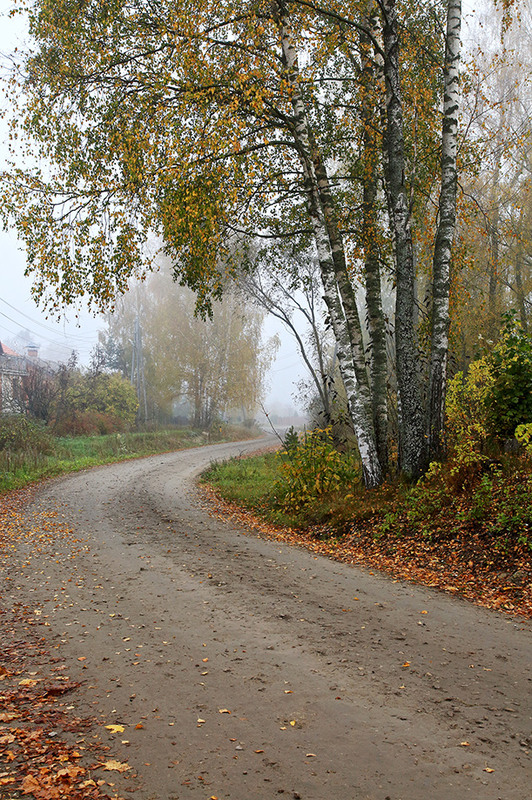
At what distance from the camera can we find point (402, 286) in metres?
9.31

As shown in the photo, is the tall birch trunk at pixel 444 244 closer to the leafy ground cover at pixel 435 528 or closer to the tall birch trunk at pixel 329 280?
the leafy ground cover at pixel 435 528

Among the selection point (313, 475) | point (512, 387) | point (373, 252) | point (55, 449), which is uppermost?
point (373, 252)

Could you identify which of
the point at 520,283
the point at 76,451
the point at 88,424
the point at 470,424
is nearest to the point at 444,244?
the point at 470,424

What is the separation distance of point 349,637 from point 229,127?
7641mm

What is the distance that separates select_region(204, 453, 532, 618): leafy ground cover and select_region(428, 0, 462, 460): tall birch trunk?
3.49 ft

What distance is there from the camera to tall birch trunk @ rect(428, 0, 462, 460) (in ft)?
28.7

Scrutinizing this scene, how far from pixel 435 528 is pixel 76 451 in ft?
60.6

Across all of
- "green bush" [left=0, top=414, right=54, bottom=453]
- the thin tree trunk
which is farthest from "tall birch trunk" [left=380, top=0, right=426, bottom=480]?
"green bush" [left=0, top=414, right=54, bottom=453]

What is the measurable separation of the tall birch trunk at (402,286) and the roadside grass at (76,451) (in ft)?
34.1

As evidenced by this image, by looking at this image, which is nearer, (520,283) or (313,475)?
(313,475)

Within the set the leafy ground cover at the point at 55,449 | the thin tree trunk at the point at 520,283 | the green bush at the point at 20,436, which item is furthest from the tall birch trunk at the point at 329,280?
the green bush at the point at 20,436

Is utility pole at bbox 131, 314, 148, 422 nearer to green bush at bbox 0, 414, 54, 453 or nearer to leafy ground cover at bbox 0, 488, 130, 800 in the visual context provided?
green bush at bbox 0, 414, 54, 453

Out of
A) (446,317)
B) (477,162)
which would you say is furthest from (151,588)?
(477,162)

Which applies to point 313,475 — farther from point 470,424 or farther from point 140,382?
point 140,382
